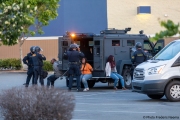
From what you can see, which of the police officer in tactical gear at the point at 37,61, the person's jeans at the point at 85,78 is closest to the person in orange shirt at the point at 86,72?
the person's jeans at the point at 85,78

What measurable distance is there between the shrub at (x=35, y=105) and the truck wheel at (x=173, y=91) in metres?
6.87

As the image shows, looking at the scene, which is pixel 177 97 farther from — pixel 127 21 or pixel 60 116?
pixel 127 21

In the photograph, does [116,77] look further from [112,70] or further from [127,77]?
[127,77]

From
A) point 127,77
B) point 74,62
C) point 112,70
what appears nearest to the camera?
point 74,62

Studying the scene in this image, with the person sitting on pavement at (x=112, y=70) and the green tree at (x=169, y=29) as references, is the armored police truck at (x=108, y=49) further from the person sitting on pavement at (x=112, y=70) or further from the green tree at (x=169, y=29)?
the green tree at (x=169, y=29)

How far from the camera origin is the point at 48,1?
3788 cm

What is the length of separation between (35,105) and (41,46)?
1329 inches

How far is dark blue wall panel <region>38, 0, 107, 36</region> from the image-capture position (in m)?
42.6

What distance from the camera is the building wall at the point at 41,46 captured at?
138 ft

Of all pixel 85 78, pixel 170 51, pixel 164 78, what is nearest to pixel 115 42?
pixel 85 78

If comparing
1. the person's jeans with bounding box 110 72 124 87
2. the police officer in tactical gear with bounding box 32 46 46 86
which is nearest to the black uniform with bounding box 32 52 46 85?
the police officer in tactical gear with bounding box 32 46 46 86

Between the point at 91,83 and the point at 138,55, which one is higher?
the point at 138,55

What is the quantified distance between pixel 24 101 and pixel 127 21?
1393 inches

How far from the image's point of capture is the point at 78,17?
4291cm
